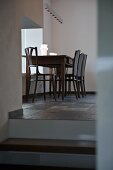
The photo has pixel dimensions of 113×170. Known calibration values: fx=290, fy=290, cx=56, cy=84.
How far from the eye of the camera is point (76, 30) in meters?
7.50

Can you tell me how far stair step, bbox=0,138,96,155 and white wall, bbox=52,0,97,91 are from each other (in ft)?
17.7

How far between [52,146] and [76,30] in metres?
5.86

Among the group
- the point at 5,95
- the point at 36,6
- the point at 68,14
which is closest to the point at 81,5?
the point at 68,14

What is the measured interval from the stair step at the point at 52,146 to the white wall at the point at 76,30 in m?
5.40

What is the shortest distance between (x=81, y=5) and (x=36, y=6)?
4551 millimetres

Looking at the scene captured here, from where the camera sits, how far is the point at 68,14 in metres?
7.56

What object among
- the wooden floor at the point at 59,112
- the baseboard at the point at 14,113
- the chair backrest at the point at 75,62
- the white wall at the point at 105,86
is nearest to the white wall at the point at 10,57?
the baseboard at the point at 14,113

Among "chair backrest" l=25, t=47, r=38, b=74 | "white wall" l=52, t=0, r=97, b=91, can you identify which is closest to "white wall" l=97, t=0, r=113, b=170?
"chair backrest" l=25, t=47, r=38, b=74

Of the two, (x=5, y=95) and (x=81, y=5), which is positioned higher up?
(x=81, y=5)

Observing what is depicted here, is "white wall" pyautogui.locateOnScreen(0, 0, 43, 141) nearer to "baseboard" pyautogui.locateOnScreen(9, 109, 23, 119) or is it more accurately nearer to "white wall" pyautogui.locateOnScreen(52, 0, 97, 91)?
"baseboard" pyautogui.locateOnScreen(9, 109, 23, 119)

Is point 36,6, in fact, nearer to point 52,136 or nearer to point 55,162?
point 52,136

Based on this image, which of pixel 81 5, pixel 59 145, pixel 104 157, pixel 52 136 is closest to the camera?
pixel 104 157

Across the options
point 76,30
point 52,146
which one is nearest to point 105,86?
point 52,146

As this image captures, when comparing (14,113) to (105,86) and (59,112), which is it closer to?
(59,112)
